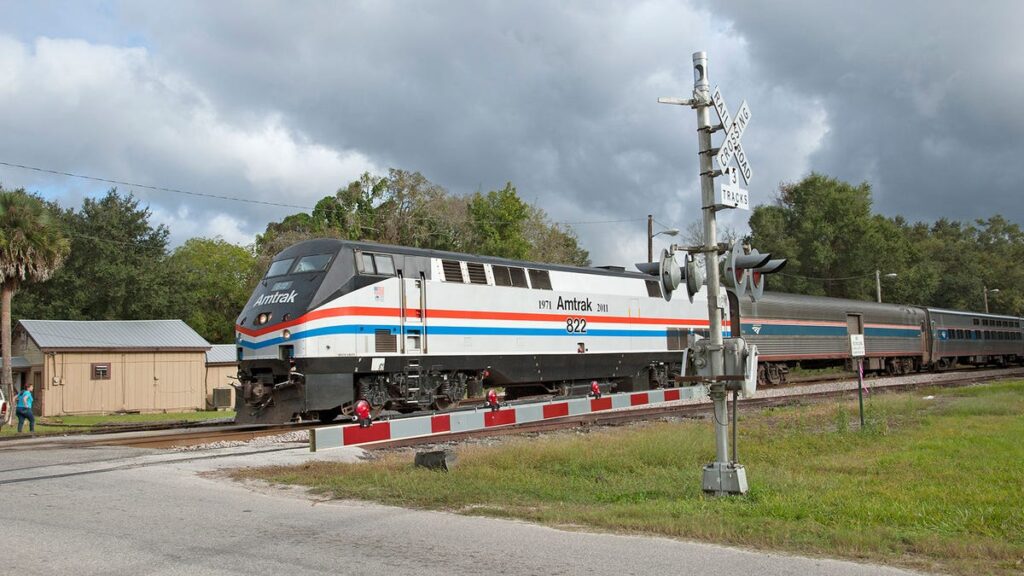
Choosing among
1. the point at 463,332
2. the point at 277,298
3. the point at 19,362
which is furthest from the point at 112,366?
the point at 463,332

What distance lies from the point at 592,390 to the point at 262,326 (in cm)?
975

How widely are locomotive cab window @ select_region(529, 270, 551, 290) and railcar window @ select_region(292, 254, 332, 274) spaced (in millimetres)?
6066

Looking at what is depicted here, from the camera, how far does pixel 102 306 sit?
52.2 meters

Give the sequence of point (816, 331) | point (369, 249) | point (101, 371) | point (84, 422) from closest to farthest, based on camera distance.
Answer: point (369, 249) → point (84, 422) → point (816, 331) → point (101, 371)

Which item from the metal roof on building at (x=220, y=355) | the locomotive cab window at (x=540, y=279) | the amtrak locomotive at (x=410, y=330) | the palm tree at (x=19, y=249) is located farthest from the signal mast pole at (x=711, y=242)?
the metal roof on building at (x=220, y=355)

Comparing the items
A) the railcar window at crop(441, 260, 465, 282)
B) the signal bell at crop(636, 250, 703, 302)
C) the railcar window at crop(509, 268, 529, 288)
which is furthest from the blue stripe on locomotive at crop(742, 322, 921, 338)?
the signal bell at crop(636, 250, 703, 302)

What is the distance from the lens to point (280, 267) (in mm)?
18609

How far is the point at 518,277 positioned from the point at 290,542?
14460mm

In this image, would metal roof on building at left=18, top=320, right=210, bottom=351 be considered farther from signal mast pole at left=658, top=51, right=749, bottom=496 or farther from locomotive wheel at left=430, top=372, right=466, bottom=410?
signal mast pole at left=658, top=51, right=749, bottom=496

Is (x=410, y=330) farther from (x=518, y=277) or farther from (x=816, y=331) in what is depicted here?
(x=816, y=331)

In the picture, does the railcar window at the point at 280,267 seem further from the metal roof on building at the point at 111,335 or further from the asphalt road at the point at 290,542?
the metal roof on building at the point at 111,335

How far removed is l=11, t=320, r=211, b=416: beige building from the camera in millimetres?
35688

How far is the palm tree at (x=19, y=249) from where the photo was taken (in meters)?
33.2

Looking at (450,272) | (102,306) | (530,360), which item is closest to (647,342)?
(530,360)
